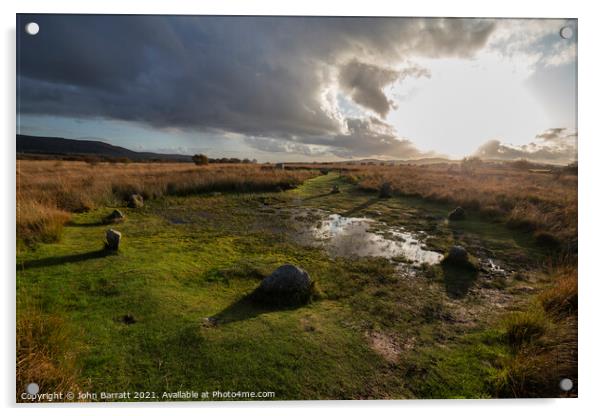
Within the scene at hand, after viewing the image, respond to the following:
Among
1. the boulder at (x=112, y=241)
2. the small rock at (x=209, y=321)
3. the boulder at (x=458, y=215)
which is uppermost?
the boulder at (x=458, y=215)

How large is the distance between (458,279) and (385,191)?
749cm

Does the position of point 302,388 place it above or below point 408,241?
below

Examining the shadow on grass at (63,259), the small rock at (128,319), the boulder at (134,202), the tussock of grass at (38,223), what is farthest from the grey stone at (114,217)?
the small rock at (128,319)

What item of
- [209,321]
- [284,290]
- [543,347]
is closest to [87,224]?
[209,321]

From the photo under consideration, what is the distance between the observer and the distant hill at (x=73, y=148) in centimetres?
377

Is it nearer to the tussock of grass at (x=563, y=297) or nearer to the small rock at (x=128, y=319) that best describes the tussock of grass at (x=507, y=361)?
the tussock of grass at (x=563, y=297)

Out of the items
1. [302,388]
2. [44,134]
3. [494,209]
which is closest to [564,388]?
[302,388]

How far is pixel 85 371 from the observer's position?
2605 mm

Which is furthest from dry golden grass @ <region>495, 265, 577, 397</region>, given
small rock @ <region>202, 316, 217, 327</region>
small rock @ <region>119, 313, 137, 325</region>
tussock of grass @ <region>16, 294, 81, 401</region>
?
tussock of grass @ <region>16, 294, 81, 401</region>

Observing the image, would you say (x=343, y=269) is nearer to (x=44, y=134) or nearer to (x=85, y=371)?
(x=85, y=371)

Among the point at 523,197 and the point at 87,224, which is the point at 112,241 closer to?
the point at 87,224

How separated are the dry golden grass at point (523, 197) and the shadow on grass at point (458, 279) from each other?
5.18ft

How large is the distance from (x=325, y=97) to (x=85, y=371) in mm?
4825

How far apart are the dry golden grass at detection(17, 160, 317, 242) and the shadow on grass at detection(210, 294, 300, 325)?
3392mm
